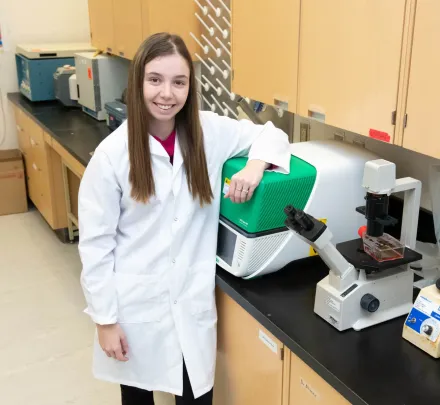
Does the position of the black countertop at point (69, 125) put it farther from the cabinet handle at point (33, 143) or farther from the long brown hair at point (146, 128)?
the long brown hair at point (146, 128)

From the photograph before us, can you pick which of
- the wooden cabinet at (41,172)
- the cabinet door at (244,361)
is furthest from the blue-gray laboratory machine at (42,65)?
the cabinet door at (244,361)

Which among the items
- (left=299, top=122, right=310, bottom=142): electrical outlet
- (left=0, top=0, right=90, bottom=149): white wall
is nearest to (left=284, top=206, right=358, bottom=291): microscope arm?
(left=299, top=122, right=310, bottom=142): electrical outlet

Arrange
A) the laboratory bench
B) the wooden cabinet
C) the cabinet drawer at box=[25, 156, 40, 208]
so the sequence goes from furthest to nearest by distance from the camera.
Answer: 1. the cabinet drawer at box=[25, 156, 40, 208]
2. the wooden cabinet
3. the laboratory bench

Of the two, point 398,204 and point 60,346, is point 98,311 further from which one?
point 60,346

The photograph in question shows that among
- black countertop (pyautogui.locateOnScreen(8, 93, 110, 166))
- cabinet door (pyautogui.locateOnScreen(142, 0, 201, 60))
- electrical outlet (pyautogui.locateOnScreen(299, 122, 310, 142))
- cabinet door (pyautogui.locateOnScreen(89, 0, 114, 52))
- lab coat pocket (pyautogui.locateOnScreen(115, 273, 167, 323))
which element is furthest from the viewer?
cabinet door (pyautogui.locateOnScreen(89, 0, 114, 52))

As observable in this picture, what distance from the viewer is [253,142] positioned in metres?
1.59

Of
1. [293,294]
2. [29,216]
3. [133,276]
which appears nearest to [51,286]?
[29,216]

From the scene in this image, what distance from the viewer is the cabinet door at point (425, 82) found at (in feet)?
3.87

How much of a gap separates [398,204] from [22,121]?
298 centimetres

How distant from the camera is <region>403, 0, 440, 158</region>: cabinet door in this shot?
1.18m

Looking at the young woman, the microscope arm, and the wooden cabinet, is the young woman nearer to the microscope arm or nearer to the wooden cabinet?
the microscope arm

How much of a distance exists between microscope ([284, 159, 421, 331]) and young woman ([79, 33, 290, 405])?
0.88 ft

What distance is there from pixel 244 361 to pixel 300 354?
361mm

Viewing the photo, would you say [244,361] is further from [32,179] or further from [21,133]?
[21,133]
